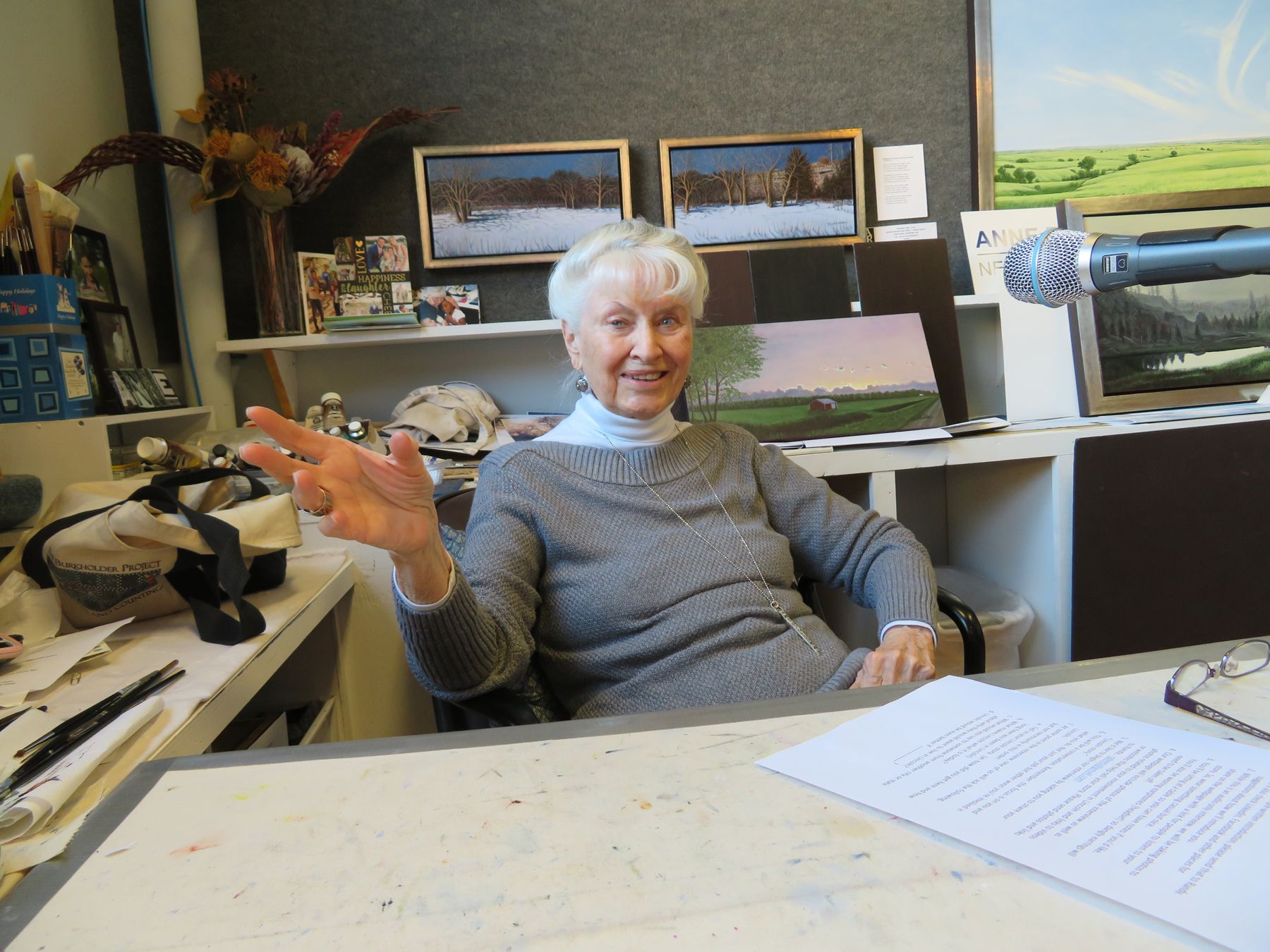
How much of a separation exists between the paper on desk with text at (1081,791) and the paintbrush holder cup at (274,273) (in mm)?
1710

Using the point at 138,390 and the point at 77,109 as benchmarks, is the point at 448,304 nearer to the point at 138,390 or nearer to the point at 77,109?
the point at 138,390

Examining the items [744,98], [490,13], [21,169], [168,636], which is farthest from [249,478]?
[744,98]

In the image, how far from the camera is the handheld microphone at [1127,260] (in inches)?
24.0

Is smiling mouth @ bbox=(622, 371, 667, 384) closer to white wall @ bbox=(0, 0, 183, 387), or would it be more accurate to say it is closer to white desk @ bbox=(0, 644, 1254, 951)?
white desk @ bbox=(0, 644, 1254, 951)

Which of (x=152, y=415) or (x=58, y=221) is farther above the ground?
(x=58, y=221)

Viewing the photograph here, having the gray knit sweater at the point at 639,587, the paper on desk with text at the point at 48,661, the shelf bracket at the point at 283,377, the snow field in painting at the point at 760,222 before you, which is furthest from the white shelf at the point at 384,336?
the paper on desk with text at the point at 48,661

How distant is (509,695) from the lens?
1113 millimetres

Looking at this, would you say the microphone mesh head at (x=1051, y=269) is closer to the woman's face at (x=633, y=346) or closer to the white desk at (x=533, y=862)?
the white desk at (x=533, y=862)

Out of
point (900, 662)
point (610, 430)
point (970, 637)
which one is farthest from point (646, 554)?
point (970, 637)

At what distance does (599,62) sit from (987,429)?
4.36ft

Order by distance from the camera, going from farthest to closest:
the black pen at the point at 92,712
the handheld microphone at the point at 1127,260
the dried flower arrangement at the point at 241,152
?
the dried flower arrangement at the point at 241,152, the black pen at the point at 92,712, the handheld microphone at the point at 1127,260

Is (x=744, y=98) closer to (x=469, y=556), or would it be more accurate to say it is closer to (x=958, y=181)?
(x=958, y=181)

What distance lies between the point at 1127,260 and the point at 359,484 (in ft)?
2.34

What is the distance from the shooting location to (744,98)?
7.21 ft
